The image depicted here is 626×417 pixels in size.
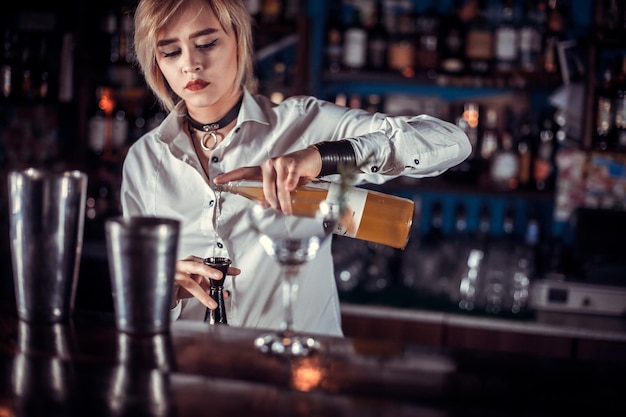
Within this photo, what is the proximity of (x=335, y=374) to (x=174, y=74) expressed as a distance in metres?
0.97

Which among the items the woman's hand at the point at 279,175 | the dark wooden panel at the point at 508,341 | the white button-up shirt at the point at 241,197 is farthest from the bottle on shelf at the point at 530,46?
the woman's hand at the point at 279,175

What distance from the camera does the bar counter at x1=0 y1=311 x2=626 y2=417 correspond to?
0.90 m

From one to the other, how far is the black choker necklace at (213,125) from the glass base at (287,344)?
2.83 feet

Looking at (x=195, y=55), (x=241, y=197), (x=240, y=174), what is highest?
(x=195, y=55)

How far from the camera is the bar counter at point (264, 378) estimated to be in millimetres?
904

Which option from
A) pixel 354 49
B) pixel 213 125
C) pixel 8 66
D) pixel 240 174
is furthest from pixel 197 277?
pixel 8 66

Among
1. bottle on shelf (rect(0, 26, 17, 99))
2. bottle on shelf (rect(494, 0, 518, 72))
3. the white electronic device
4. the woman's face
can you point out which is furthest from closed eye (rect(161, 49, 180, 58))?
bottle on shelf (rect(0, 26, 17, 99))

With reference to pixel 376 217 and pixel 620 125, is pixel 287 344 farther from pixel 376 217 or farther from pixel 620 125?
pixel 620 125

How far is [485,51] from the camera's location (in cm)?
353

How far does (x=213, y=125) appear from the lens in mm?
1911

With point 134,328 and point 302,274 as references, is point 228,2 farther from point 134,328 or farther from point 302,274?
point 134,328

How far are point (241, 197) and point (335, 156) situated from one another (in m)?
0.51

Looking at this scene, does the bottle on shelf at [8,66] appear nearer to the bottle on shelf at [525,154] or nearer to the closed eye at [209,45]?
the closed eye at [209,45]

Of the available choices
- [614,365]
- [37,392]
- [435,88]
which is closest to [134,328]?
[37,392]
